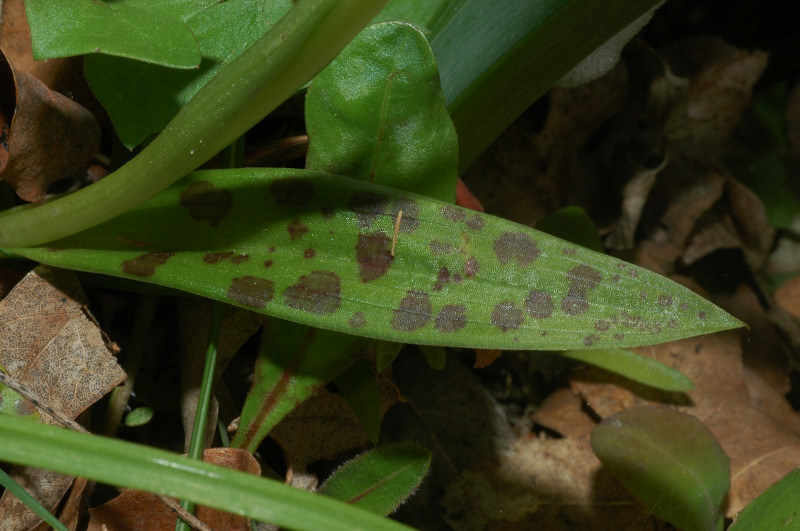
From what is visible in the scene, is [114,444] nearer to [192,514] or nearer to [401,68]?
[192,514]

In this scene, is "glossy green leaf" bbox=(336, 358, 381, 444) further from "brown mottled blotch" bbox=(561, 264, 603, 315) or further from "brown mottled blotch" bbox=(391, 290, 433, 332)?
"brown mottled blotch" bbox=(561, 264, 603, 315)

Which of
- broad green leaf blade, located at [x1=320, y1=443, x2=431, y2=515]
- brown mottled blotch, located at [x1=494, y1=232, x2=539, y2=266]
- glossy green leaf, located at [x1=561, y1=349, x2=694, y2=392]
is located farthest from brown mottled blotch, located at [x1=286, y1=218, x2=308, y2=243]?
glossy green leaf, located at [x1=561, y1=349, x2=694, y2=392]

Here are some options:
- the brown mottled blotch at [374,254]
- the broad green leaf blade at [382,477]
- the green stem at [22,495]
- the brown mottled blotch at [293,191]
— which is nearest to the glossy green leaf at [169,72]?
the brown mottled blotch at [293,191]

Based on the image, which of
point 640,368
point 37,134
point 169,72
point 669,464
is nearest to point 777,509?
point 669,464

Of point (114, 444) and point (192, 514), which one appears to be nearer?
point (114, 444)

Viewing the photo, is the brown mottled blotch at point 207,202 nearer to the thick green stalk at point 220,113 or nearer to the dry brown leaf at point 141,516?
the thick green stalk at point 220,113

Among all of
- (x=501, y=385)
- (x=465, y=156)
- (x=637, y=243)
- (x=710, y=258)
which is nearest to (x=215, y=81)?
(x=465, y=156)
